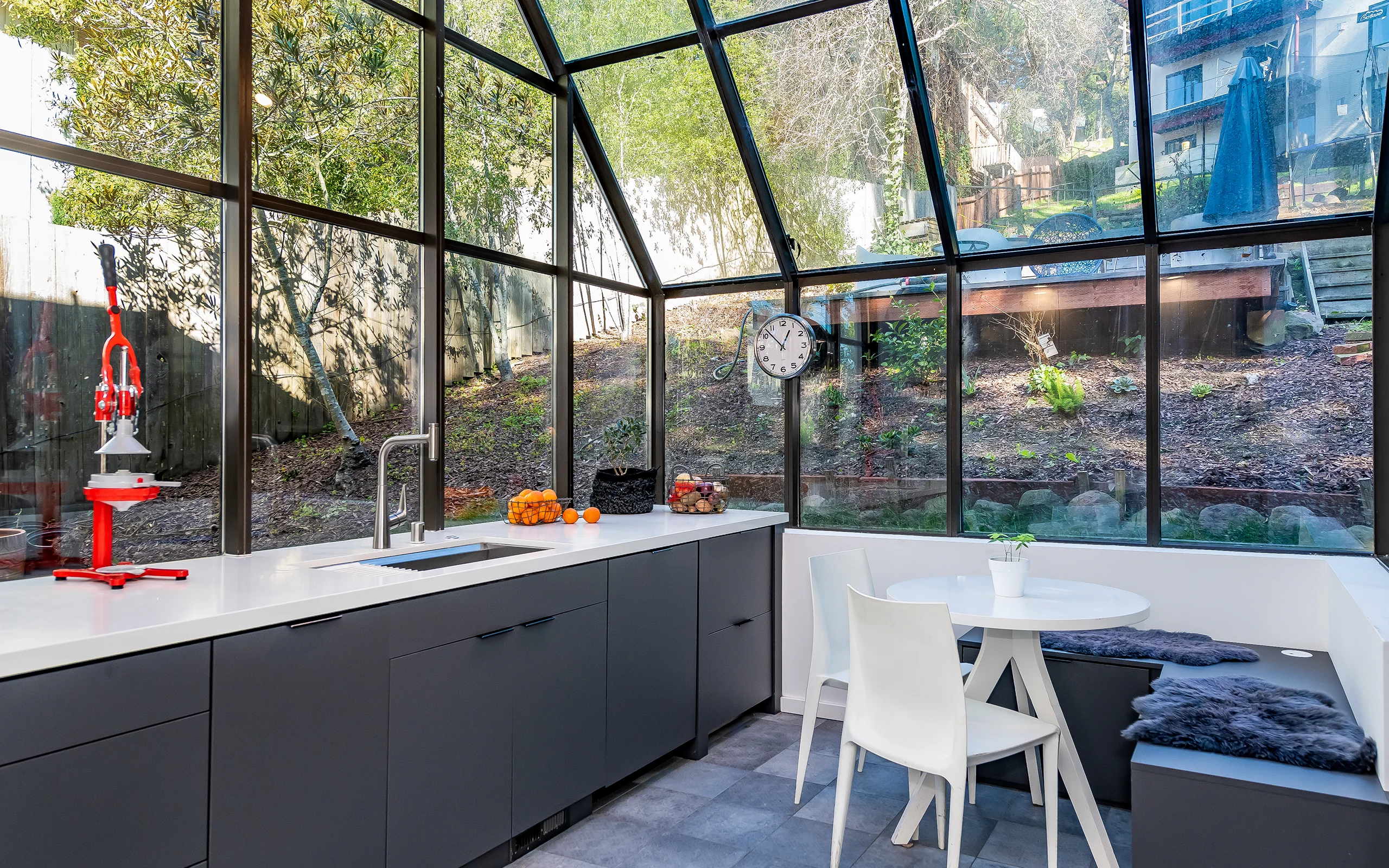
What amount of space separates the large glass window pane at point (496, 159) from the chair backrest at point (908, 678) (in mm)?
2219

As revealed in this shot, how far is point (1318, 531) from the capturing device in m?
3.29

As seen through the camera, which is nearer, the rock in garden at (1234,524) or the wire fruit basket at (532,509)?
the rock in garden at (1234,524)

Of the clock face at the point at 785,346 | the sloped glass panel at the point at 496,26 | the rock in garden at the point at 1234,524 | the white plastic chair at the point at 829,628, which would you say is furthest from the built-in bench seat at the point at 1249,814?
the sloped glass panel at the point at 496,26

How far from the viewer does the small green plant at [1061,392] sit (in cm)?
368

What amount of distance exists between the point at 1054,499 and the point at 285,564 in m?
2.96

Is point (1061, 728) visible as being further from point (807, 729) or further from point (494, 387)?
point (494, 387)

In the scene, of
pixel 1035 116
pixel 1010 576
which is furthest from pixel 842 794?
pixel 1035 116

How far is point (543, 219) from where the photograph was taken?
13.1 feet

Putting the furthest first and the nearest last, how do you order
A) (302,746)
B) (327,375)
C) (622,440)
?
(622,440), (327,375), (302,746)

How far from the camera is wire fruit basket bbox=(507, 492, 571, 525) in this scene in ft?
11.5

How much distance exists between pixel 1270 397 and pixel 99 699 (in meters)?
3.73

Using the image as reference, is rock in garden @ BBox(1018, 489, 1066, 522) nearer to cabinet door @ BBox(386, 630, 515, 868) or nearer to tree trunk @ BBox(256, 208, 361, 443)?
cabinet door @ BBox(386, 630, 515, 868)

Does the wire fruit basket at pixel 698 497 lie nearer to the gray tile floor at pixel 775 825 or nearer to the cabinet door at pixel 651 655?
the cabinet door at pixel 651 655

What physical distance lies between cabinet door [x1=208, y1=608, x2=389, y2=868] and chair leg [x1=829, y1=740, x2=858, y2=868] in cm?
120
